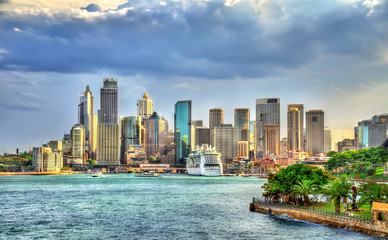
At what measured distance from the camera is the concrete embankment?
2552 inches

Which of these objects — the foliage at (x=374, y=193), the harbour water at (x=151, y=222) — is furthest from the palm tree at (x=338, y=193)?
the harbour water at (x=151, y=222)

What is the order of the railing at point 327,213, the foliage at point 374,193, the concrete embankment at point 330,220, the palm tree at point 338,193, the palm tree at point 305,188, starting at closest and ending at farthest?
1. the concrete embankment at point 330,220
2. the railing at point 327,213
3. the foliage at point 374,193
4. the palm tree at point 338,193
5. the palm tree at point 305,188

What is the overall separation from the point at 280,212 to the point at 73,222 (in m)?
34.6

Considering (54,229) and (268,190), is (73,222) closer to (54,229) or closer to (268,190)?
(54,229)

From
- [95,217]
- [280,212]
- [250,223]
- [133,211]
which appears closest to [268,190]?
[280,212]

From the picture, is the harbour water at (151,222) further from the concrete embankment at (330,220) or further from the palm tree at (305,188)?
the palm tree at (305,188)

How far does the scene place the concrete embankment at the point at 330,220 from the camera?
213 ft

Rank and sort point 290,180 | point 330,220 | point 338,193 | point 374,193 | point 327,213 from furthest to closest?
point 290,180, point 338,193, point 327,213, point 374,193, point 330,220

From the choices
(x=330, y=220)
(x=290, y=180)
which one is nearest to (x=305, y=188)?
(x=290, y=180)

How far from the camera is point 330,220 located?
73500 mm

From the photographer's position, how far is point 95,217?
90.3 m

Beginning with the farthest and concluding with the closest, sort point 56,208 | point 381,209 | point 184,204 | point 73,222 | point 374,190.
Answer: point 184,204 < point 56,208 < point 73,222 < point 374,190 < point 381,209

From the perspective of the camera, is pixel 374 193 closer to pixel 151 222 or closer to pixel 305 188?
pixel 305 188

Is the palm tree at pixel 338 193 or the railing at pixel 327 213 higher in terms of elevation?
the palm tree at pixel 338 193
